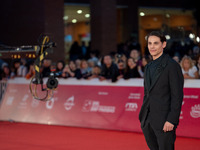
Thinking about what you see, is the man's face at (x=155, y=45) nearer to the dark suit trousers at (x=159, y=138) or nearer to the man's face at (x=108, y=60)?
the dark suit trousers at (x=159, y=138)

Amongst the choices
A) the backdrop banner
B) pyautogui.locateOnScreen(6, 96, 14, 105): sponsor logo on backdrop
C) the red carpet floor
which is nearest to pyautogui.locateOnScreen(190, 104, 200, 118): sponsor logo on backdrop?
the backdrop banner

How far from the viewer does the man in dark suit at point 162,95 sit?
5098mm

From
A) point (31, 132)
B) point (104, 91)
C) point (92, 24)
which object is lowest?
point (31, 132)

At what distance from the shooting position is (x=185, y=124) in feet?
32.0

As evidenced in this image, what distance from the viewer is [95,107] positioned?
11.4 metres

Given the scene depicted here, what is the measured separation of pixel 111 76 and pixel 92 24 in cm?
1044

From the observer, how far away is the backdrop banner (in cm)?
978

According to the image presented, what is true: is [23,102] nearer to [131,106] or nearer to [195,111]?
[131,106]

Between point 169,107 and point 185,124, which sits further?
point 185,124

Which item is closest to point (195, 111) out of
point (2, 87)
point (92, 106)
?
point (92, 106)

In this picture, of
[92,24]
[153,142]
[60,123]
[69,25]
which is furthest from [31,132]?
[69,25]

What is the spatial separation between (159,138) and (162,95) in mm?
530

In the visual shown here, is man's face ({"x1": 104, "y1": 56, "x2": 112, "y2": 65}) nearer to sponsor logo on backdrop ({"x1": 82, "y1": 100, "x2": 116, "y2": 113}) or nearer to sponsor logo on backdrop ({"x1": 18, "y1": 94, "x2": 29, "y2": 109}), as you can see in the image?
sponsor logo on backdrop ({"x1": 82, "y1": 100, "x2": 116, "y2": 113})

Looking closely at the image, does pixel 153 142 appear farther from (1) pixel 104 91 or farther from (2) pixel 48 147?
(1) pixel 104 91
